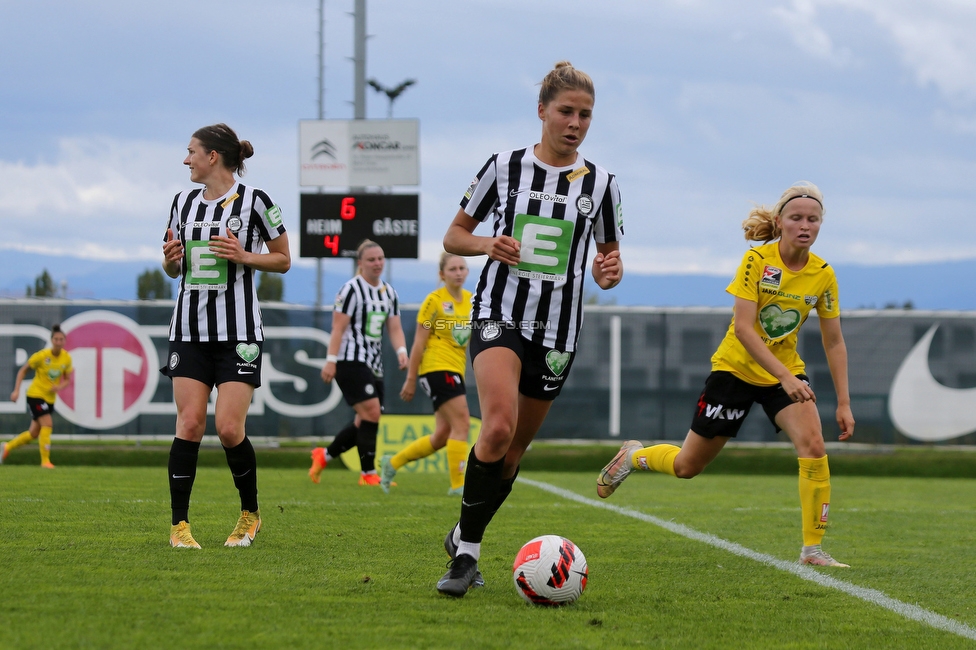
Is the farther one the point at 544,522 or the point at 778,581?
the point at 544,522

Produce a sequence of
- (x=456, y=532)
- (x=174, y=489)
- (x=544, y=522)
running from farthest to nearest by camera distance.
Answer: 1. (x=544, y=522)
2. (x=174, y=489)
3. (x=456, y=532)

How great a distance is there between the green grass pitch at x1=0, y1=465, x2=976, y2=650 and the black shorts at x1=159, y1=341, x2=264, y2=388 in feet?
3.00

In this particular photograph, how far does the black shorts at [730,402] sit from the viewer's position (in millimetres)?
6223

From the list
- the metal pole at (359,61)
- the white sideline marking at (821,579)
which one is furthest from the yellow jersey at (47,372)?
the white sideline marking at (821,579)

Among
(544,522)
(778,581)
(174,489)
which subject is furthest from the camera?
(544,522)

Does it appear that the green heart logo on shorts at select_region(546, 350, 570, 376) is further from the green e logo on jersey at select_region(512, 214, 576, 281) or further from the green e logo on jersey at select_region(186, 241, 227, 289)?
the green e logo on jersey at select_region(186, 241, 227, 289)

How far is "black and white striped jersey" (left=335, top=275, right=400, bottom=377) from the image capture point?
10711mm

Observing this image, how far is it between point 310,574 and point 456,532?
70 centimetres

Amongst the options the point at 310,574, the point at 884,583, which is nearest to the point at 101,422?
the point at 310,574

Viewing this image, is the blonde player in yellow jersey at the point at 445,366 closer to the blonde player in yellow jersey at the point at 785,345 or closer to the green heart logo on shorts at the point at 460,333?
the green heart logo on shorts at the point at 460,333

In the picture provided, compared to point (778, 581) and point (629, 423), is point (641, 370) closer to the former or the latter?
point (629, 423)

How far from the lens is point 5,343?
16.3 metres

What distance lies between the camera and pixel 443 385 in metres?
9.89

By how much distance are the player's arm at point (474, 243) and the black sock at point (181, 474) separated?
1.98m
